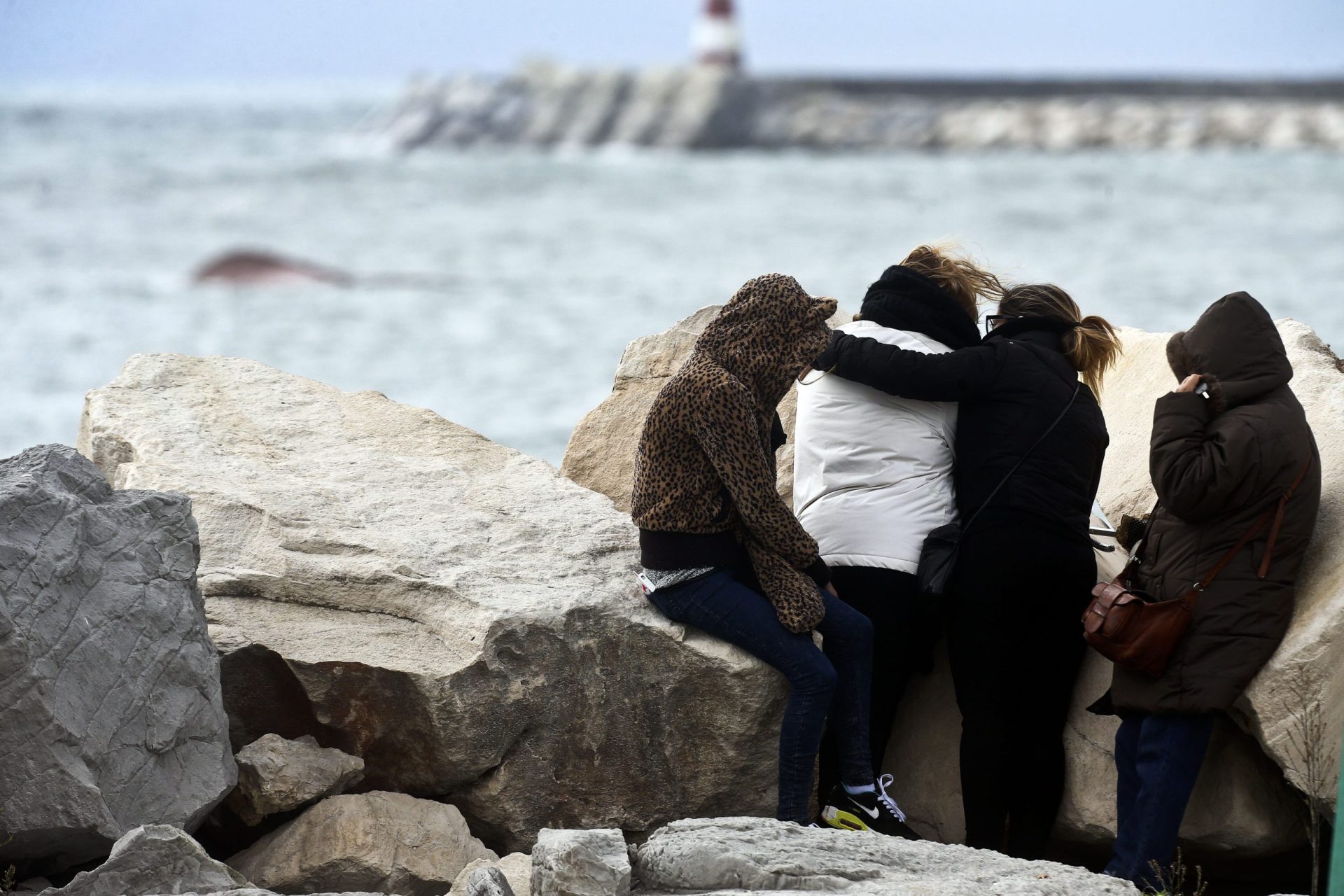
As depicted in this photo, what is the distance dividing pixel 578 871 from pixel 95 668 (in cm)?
144

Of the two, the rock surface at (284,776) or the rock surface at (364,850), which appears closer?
the rock surface at (364,850)

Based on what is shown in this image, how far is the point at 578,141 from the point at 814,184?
53.6 feet

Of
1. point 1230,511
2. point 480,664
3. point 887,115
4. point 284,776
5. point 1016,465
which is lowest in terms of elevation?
point 284,776

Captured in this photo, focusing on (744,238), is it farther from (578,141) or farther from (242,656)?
(242,656)

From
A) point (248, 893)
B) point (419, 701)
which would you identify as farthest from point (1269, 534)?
point (248, 893)

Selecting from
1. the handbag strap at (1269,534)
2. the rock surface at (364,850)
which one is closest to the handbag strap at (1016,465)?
the handbag strap at (1269,534)

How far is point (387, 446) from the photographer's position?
5.25m

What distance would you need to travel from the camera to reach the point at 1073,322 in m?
4.36

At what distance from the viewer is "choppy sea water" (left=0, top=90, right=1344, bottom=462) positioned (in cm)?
2353

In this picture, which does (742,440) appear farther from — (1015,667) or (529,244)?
(529,244)

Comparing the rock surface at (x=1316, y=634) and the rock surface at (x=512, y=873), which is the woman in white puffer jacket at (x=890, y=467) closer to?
the rock surface at (x=1316, y=634)

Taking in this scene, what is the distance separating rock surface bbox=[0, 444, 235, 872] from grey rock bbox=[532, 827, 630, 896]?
3.87ft

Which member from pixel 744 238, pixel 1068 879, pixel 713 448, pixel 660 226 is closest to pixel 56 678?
pixel 713 448

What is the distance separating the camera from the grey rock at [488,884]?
3.19 meters
